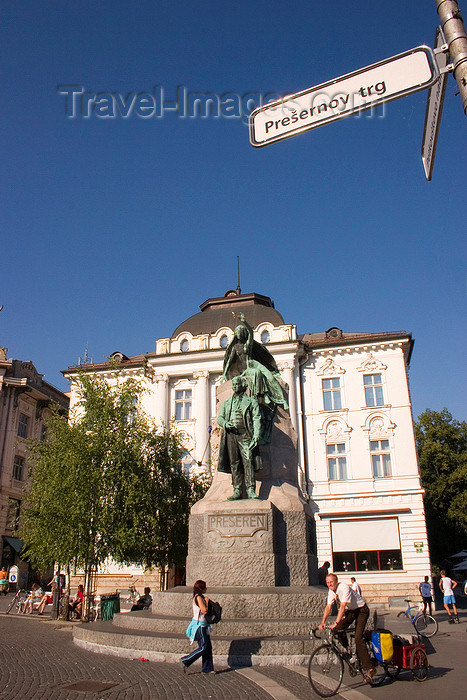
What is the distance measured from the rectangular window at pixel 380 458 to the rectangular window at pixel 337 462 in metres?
1.61

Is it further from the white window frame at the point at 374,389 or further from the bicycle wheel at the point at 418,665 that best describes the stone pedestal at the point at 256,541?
the white window frame at the point at 374,389

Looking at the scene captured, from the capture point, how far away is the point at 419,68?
3.62 metres

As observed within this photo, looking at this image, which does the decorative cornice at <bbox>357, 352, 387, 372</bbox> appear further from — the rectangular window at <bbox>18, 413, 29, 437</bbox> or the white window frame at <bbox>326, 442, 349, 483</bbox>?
the rectangular window at <bbox>18, 413, 29, 437</bbox>

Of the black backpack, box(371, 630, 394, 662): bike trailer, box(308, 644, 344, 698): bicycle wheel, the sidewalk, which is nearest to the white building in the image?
the sidewalk

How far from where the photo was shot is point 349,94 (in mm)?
3703

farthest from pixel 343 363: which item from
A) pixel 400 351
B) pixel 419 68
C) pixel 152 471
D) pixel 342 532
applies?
pixel 419 68

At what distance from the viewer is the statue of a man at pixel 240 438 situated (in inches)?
393

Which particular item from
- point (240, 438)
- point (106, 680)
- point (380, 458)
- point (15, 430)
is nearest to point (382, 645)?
point (106, 680)

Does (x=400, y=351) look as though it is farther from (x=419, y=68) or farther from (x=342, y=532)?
(x=419, y=68)

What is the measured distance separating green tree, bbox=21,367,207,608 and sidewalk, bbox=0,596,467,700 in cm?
984

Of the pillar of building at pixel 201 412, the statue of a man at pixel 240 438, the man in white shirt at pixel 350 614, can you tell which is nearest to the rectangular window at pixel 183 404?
the pillar of building at pixel 201 412

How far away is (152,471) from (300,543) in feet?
41.4

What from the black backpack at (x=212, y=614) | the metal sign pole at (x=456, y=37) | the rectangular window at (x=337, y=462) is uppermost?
the rectangular window at (x=337, y=462)

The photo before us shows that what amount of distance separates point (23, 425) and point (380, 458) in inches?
926
